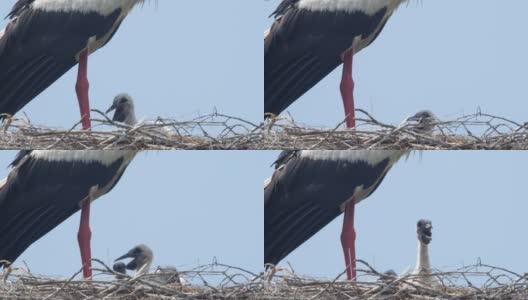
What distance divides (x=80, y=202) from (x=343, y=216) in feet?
4.43

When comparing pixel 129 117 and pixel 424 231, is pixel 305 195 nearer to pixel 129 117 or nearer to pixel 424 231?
pixel 424 231

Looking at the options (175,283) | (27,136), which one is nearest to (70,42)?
(27,136)

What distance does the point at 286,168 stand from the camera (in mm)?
12453

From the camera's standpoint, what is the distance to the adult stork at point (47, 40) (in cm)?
1266

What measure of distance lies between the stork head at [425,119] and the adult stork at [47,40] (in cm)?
156

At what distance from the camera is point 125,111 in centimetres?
1244

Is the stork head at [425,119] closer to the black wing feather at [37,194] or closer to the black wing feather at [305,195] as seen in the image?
the black wing feather at [305,195]

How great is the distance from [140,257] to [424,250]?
4.70 feet

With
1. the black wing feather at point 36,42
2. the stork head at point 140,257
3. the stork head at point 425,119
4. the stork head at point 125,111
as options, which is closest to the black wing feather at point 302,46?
the stork head at point 425,119

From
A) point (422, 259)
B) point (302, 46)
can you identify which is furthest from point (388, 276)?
point (302, 46)

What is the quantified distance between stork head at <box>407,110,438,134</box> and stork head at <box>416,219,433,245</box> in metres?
0.46

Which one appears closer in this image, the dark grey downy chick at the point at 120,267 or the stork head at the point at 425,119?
the stork head at the point at 425,119

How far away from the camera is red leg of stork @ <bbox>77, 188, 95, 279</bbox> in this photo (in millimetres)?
12484

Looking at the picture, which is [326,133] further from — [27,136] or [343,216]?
[27,136]
